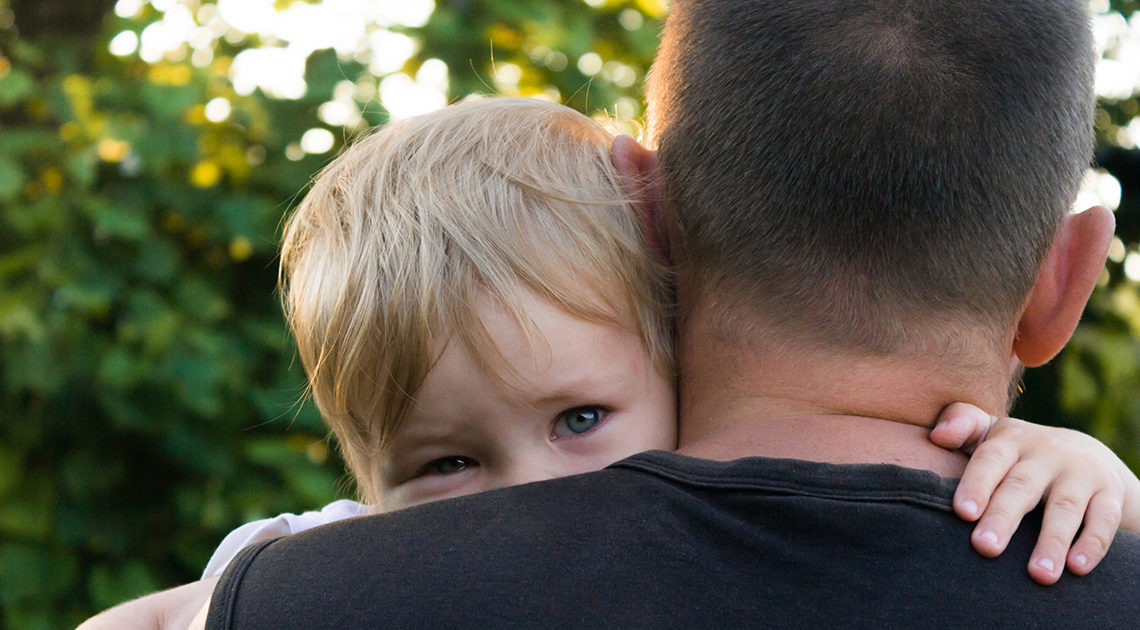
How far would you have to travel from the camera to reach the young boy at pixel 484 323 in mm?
1674

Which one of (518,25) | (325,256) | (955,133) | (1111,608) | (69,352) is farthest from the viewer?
(518,25)

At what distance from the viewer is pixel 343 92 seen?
3328 millimetres

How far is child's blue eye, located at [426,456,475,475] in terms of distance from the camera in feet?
5.87

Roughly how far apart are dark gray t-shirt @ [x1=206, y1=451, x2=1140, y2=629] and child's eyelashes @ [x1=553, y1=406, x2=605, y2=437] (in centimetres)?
A: 49

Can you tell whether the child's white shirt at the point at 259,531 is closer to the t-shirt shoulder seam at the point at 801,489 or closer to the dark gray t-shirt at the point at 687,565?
the dark gray t-shirt at the point at 687,565

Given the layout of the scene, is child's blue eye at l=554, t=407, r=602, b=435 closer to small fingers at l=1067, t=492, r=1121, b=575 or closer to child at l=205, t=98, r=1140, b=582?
child at l=205, t=98, r=1140, b=582

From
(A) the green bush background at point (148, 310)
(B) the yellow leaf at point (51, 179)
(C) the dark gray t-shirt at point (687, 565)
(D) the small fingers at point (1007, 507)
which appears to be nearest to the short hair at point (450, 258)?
(C) the dark gray t-shirt at point (687, 565)

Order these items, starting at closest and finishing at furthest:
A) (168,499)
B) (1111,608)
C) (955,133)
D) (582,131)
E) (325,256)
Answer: (1111,608), (955,133), (325,256), (582,131), (168,499)

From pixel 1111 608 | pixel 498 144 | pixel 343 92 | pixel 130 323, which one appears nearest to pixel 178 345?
pixel 130 323

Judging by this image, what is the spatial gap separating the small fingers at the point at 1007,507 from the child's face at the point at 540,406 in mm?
597

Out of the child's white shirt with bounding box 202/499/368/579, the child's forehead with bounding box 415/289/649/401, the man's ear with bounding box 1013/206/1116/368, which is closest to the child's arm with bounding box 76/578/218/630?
the child's white shirt with bounding box 202/499/368/579

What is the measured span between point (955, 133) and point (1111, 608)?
611 millimetres

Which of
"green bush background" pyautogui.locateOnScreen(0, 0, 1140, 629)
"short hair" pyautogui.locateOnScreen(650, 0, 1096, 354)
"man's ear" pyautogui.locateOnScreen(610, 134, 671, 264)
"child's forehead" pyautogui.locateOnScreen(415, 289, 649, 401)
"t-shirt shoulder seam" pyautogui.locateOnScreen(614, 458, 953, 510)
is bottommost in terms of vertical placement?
"green bush background" pyautogui.locateOnScreen(0, 0, 1140, 629)

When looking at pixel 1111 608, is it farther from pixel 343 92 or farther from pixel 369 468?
pixel 343 92
